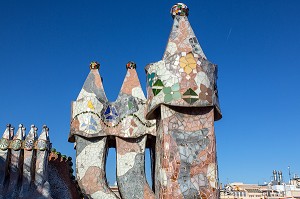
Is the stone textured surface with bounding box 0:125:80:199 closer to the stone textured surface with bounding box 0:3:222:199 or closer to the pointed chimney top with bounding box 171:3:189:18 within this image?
the stone textured surface with bounding box 0:3:222:199

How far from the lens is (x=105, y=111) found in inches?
455

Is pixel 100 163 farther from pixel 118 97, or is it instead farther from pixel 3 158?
pixel 3 158

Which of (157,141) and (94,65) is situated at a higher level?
(94,65)

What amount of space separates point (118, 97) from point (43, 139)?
9.68 feet

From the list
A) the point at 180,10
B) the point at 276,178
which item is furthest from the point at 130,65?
the point at 276,178

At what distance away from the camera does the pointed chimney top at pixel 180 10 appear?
33.7 ft

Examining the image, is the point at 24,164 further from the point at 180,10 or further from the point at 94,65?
the point at 180,10

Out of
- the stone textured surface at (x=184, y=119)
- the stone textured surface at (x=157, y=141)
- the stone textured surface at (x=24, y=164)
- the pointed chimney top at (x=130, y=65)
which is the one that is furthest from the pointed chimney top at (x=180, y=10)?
the stone textured surface at (x=24, y=164)

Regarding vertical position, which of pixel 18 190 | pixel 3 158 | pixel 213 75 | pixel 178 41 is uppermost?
pixel 178 41

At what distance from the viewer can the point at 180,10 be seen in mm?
10273

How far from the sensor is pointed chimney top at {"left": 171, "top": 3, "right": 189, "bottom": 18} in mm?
10273

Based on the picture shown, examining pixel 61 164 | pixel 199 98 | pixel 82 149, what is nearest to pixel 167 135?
pixel 199 98

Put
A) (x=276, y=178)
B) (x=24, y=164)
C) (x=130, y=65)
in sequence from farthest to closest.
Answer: (x=276, y=178), (x=130, y=65), (x=24, y=164)

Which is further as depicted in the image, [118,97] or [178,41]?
[118,97]
